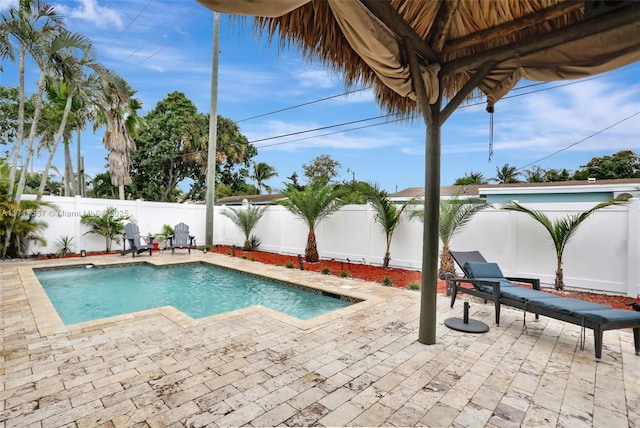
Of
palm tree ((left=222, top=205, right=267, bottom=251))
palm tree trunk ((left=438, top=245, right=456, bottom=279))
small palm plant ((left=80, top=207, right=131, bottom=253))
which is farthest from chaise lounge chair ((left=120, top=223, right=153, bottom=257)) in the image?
A: palm tree trunk ((left=438, top=245, right=456, bottom=279))

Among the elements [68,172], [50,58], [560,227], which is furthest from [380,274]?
[68,172]

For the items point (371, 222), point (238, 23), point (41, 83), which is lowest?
point (371, 222)

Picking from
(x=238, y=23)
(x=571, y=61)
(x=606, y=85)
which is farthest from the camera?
(x=606, y=85)

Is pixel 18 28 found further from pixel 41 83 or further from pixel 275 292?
pixel 275 292

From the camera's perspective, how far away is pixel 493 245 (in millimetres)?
7395

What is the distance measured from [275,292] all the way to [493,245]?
5.20 m

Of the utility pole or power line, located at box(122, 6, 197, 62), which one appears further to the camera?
the utility pole

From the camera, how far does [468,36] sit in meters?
3.29

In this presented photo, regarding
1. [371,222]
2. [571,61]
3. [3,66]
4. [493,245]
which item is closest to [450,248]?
[493,245]

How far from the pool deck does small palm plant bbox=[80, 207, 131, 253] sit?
7.13 metres

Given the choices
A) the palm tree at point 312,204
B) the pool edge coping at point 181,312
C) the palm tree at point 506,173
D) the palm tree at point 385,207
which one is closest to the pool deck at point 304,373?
→ the pool edge coping at point 181,312

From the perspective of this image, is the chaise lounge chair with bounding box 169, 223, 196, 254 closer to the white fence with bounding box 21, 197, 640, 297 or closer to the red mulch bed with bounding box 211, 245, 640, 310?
the white fence with bounding box 21, 197, 640, 297

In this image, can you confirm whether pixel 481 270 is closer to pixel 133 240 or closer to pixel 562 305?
pixel 562 305

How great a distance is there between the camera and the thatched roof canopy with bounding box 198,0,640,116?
2461 mm
